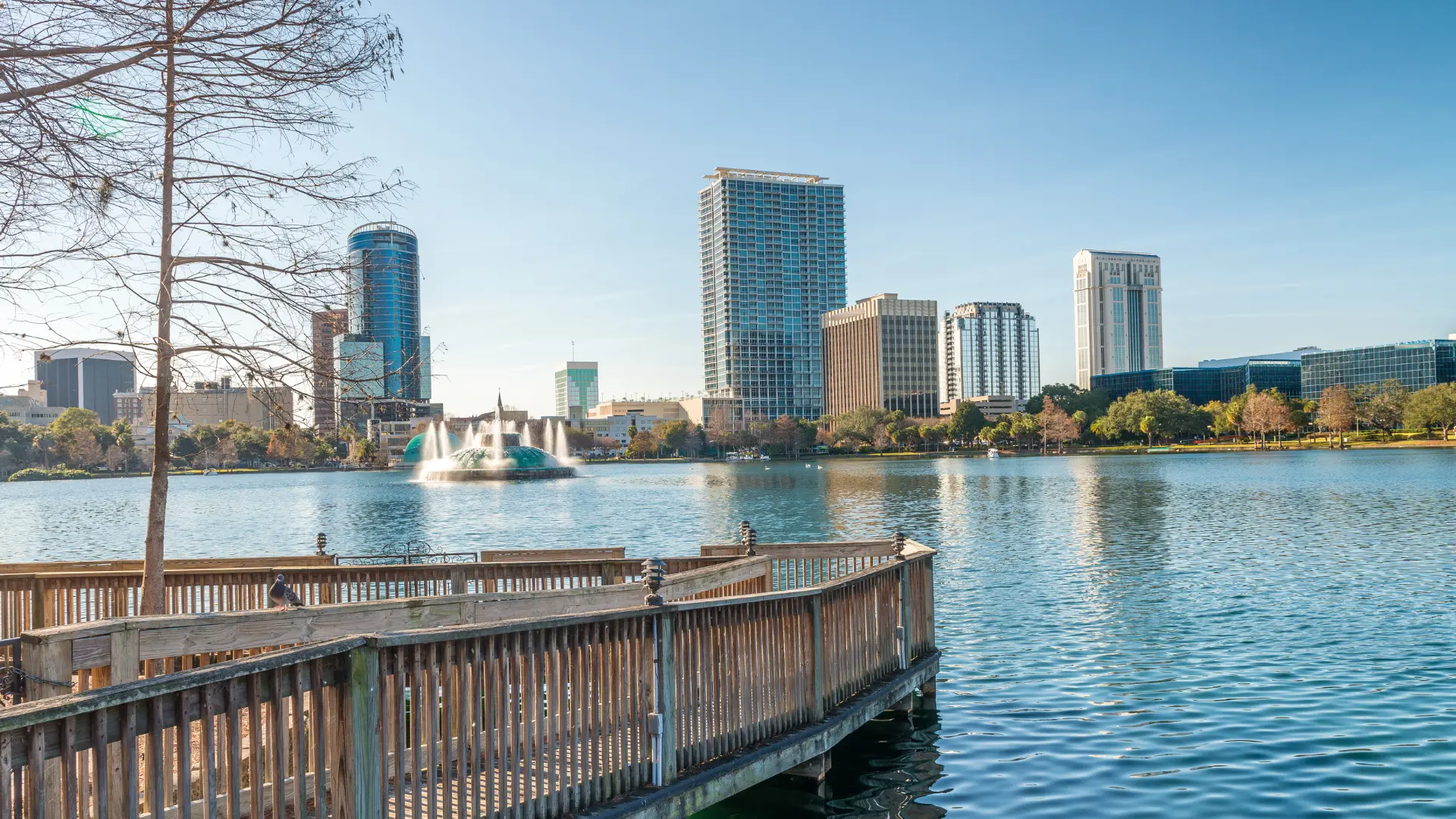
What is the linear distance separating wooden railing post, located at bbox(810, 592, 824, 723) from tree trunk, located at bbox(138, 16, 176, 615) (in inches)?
230

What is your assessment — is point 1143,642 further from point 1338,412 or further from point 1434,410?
point 1338,412

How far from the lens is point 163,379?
8.76 m

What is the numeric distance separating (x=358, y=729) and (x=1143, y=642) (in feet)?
46.9

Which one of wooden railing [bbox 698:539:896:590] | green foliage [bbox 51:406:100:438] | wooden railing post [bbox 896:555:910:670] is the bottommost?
wooden railing post [bbox 896:555:910:670]

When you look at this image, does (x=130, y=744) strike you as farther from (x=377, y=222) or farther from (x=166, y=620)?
(x=377, y=222)

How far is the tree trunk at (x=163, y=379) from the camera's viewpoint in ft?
27.1

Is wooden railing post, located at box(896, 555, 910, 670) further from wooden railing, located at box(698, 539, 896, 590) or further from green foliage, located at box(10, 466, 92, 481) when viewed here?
green foliage, located at box(10, 466, 92, 481)

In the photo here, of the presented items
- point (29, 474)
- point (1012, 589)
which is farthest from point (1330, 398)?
point (29, 474)

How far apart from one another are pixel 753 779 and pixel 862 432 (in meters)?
192

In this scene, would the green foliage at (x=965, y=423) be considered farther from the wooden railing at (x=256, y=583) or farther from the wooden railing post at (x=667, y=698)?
the wooden railing post at (x=667, y=698)

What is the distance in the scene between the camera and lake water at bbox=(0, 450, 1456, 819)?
9836 mm

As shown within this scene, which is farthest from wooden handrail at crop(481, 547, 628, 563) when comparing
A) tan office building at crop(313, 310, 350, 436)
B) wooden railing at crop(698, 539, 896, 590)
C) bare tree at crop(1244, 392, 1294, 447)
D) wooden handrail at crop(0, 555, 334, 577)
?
bare tree at crop(1244, 392, 1294, 447)

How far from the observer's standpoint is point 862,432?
198000mm

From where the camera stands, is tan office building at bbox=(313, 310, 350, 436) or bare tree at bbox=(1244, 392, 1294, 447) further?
bare tree at bbox=(1244, 392, 1294, 447)
